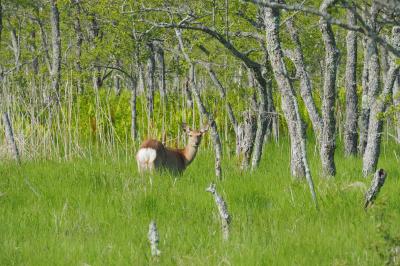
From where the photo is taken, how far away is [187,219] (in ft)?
23.6

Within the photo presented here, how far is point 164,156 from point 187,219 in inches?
146

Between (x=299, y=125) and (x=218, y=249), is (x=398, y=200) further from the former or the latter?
(x=218, y=249)

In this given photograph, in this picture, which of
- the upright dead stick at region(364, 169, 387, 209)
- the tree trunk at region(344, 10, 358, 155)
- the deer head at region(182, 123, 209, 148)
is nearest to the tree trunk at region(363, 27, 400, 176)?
the upright dead stick at region(364, 169, 387, 209)

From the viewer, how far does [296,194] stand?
7746mm

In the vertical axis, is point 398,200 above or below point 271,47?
below

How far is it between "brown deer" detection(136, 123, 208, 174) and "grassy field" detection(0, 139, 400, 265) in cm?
26

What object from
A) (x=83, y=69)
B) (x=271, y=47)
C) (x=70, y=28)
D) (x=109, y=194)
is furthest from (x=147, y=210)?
(x=70, y=28)

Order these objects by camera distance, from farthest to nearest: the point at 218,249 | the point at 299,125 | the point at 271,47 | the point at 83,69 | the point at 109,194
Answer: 1. the point at 83,69
2. the point at 109,194
3. the point at 271,47
4. the point at 299,125
5. the point at 218,249

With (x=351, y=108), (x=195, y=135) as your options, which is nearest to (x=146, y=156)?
(x=195, y=135)

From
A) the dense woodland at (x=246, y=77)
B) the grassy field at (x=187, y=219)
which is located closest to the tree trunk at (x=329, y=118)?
the dense woodland at (x=246, y=77)

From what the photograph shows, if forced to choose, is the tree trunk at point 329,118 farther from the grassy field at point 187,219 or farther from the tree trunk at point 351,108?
the tree trunk at point 351,108

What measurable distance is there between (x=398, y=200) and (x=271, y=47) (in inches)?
87.0

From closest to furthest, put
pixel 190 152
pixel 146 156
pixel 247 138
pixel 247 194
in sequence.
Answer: pixel 247 194
pixel 146 156
pixel 247 138
pixel 190 152

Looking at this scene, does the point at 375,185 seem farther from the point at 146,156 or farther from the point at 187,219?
the point at 146,156
